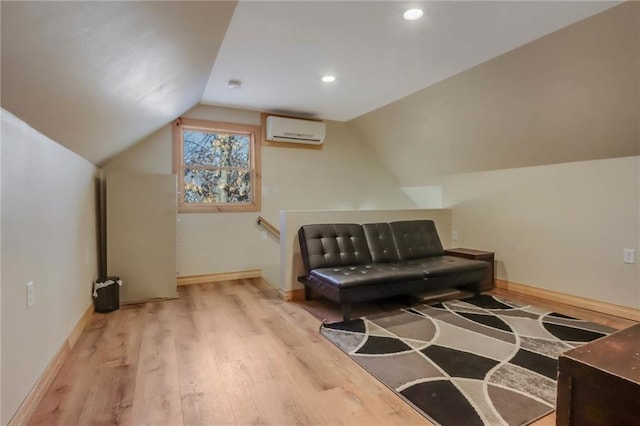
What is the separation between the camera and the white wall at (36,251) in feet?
5.14

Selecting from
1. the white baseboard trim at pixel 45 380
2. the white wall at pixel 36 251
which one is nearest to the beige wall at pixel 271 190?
the white wall at pixel 36 251

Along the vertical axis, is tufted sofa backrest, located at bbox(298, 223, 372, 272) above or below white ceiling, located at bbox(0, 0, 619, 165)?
below

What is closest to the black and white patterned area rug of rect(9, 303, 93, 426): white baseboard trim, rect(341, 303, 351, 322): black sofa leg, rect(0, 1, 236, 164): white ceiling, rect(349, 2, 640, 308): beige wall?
rect(341, 303, 351, 322): black sofa leg

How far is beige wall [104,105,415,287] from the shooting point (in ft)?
14.3

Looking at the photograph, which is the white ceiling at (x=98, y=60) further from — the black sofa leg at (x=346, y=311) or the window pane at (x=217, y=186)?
the black sofa leg at (x=346, y=311)

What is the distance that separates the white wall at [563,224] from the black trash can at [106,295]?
4269mm

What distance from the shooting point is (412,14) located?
225cm

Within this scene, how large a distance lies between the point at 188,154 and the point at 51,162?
2406 millimetres

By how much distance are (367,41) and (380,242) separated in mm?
2118

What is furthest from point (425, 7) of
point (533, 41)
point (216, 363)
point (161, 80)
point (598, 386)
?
point (216, 363)

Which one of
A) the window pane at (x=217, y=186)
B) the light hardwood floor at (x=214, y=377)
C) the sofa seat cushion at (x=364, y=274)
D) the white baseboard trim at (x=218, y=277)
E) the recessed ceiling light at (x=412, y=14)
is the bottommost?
the light hardwood floor at (x=214, y=377)

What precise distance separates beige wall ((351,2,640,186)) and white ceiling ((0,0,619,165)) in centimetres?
23

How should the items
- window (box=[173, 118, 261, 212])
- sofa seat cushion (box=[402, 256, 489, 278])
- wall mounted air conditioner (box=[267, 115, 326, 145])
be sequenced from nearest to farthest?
sofa seat cushion (box=[402, 256, 489, 278]), window (box=[173, 118, 261, 212]), wall mounted air conditioner (box=[267, 115, 326, 145])

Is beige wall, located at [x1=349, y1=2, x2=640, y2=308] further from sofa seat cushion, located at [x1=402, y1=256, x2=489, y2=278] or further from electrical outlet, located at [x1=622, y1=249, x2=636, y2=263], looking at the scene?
sofa seat cushion, located at [x1=402, y1=256, x2=489, y2=278]
